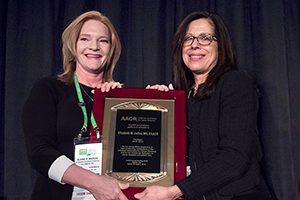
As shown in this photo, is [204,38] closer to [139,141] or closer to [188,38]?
[188,38]

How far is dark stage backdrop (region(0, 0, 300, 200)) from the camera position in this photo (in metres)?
2.38

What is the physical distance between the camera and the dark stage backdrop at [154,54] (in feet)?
7.82

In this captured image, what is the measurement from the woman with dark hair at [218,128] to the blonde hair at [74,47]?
0.32 meters

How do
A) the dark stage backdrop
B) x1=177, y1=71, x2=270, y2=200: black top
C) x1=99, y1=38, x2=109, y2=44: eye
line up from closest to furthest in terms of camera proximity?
x1=177, y1=71, x2=270, y2=200: black top
x1=99, y1=38, x2=109, y2=44: eye
the dark stage backdrop

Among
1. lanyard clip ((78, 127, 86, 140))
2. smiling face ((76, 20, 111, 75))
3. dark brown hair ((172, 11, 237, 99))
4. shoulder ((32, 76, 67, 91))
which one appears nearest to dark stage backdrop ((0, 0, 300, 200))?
dark brown hair ((172, 11, 237, 99))

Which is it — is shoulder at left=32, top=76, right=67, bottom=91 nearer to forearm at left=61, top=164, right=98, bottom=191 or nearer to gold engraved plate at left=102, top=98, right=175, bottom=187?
gold engraved plate at left=102, top=98, right=175, bottom=187

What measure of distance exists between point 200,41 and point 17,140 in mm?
1356

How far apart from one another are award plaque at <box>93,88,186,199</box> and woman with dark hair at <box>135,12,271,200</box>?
5 cm

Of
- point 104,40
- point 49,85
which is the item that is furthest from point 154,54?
point 49,85

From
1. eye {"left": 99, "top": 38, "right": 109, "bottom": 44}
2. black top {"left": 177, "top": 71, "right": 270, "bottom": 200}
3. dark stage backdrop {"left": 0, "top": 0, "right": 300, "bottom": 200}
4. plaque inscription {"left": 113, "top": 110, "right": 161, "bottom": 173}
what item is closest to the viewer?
black top {"left": 177, "top": 71, "right": 270, "bottom": 200}

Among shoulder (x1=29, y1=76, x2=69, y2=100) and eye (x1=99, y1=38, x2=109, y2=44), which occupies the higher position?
eye (x1=99, y1=38, x2=109, y2=44)

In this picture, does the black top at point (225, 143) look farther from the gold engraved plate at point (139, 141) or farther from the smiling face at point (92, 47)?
the smiling face at point (92, 47)

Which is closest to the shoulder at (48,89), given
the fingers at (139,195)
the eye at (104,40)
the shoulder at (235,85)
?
the eye at (104,40)

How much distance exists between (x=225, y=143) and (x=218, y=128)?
77 mm
